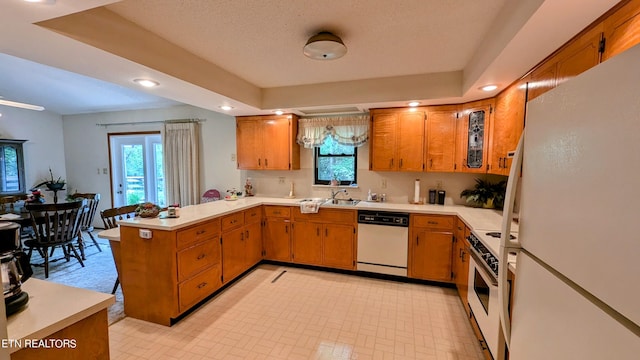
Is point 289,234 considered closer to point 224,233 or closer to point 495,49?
point 224,233

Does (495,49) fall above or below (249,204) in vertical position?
above

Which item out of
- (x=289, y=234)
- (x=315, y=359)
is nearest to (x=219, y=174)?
(x=289, y=234)

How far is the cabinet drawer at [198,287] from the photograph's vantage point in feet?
8.21

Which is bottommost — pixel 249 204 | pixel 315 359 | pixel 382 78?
pixel 315 359

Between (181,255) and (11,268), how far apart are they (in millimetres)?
1554

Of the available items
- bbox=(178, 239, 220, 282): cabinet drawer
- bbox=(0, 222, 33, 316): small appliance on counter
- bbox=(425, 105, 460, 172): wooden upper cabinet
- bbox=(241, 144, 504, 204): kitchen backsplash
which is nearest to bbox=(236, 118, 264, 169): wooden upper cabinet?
bbox=(241, 144, 504, 204): kitchen backsplash

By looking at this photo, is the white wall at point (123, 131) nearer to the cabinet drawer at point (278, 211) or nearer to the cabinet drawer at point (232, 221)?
the cabinet drawer at point (278, 211)

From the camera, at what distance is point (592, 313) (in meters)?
0.65

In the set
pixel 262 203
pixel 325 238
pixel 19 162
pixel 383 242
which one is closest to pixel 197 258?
pixel 262 203

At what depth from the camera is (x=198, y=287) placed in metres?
2.69

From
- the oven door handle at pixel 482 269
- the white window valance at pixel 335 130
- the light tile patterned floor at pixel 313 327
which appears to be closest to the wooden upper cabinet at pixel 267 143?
the white window valance at pixel 335 130

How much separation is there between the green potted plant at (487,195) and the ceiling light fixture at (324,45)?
2485mm

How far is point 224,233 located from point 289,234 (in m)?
0.98

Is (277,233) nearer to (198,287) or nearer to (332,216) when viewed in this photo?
(332,216)
